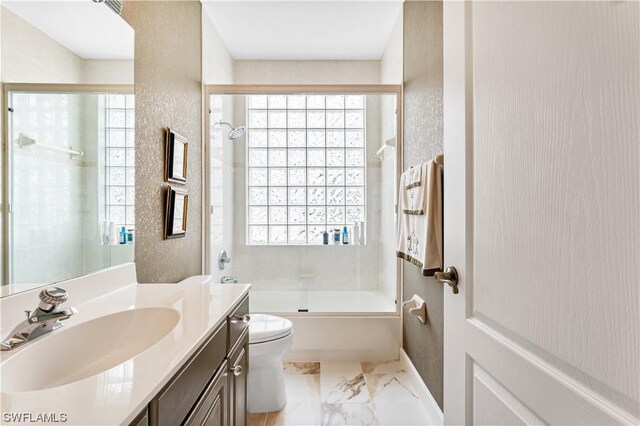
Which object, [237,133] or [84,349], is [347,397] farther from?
[237,133]

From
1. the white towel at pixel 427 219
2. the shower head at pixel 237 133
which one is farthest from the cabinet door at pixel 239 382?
the shower head at pixel 237 133

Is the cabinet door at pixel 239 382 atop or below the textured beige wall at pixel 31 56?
below

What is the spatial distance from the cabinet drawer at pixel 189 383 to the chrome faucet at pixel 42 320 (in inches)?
14.0

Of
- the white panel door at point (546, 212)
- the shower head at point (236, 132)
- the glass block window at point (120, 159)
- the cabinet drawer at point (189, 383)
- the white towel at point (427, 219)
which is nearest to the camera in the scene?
the white panel door at point (546, 212)

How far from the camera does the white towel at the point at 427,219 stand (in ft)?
5.22

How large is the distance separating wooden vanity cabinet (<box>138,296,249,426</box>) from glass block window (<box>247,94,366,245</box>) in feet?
5.70

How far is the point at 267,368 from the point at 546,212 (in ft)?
5.61

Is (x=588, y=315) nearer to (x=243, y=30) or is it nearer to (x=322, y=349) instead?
(x=322, y=349)

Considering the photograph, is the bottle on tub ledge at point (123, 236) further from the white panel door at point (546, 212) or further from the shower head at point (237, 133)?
the shower head at point (237, 133)

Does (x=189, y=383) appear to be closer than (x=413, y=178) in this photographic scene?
Yes

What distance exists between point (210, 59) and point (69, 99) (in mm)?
1837

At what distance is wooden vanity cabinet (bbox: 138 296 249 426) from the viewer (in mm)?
673

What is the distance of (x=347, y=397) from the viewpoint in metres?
2.06

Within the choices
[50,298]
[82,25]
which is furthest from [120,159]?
[50,298]
